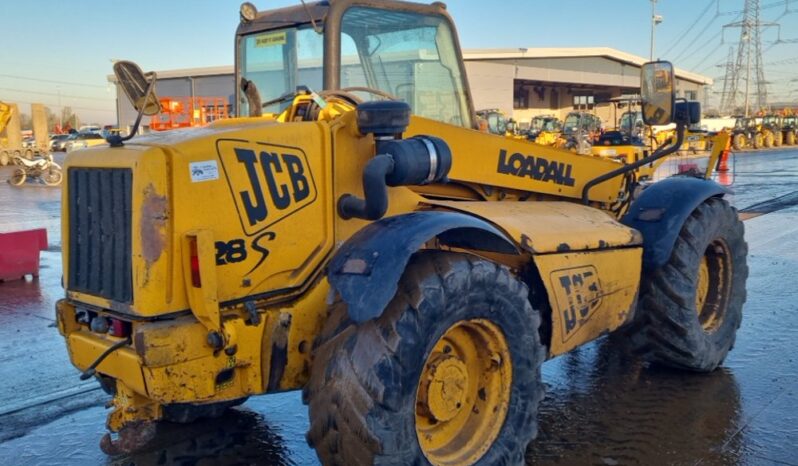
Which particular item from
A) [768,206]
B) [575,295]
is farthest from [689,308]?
[768,206]

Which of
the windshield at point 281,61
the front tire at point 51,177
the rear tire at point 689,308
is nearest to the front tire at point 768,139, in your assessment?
the front tire at point 51,177

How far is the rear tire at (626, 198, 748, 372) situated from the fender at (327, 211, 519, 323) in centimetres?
201

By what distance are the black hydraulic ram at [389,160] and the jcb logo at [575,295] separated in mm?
1100

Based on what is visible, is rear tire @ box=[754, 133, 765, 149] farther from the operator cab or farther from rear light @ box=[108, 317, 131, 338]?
rear light @ box=[108, 317, 131, 338]

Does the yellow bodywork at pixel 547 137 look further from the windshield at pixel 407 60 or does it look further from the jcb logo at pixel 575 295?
the jcb logo at pixel 575 295

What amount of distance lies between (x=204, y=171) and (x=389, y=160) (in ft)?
2.78

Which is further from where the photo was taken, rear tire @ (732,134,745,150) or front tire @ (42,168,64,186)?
rear tire @ (732,134,745,150)

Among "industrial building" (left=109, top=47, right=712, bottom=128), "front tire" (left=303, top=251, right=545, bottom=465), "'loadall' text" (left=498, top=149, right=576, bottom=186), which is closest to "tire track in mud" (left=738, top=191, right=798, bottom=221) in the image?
"'loadall' text" (left=498, top=149, right=576, bottom=186)

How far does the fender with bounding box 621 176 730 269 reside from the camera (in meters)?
5.09

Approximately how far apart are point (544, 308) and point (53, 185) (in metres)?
25.4

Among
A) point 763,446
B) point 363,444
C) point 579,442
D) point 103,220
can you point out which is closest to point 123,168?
point 103,220

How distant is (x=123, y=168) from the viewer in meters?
3.32

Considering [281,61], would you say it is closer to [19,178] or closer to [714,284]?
[714,284]

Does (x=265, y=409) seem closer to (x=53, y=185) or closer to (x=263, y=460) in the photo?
(x=263, y=460)
